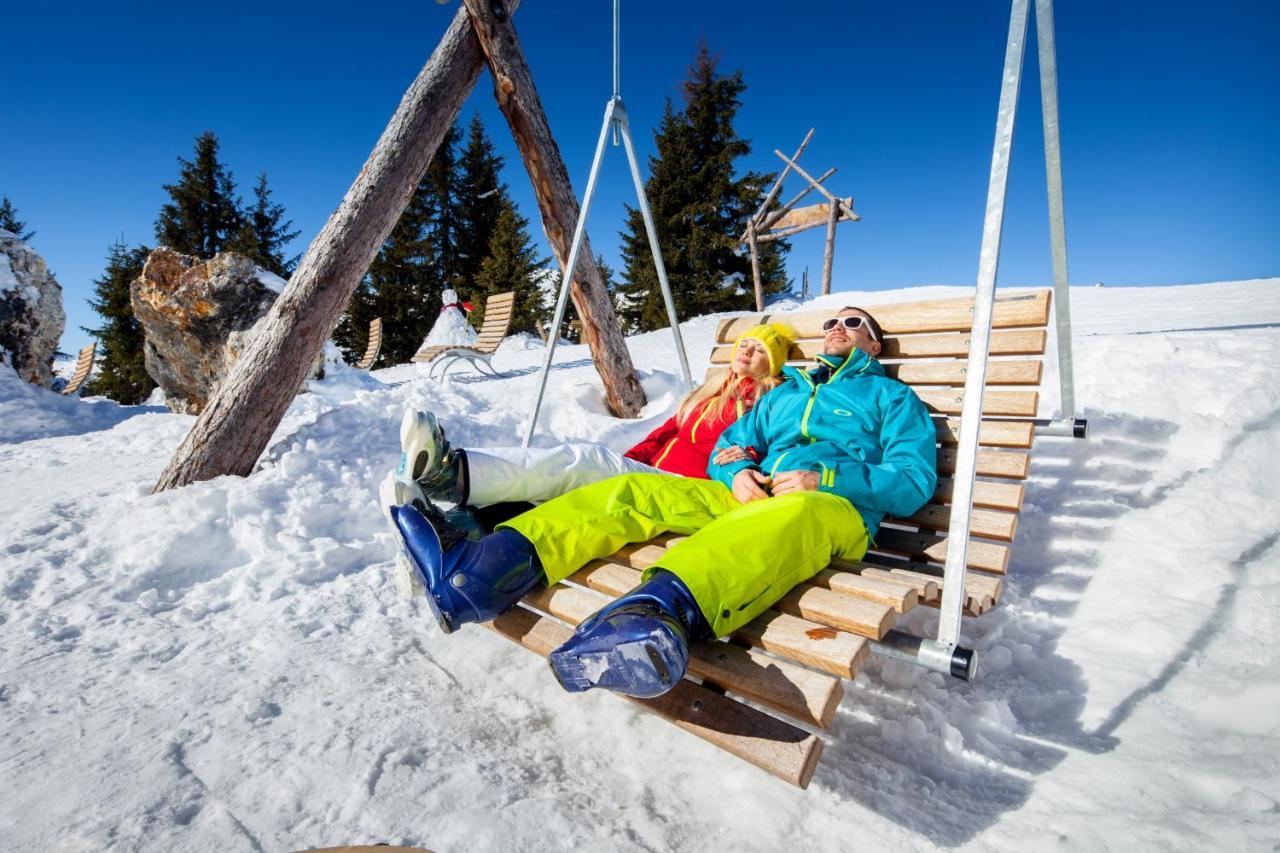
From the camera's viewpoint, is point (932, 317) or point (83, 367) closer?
point (932, 317)

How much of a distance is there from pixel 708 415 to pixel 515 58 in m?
3.20

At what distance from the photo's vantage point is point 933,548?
7.18 ft

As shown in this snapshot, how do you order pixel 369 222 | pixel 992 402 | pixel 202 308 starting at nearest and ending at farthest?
1. pixel 992 402
2. pixel 369 222
3. pixel 202 308

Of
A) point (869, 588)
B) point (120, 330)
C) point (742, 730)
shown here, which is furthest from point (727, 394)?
point (120, 330)

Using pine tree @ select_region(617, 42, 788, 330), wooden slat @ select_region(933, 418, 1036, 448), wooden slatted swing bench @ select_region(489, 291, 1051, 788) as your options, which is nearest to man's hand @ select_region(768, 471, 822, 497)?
wooden slatted swing bench @ select_region(489, 291, 1051, 788)

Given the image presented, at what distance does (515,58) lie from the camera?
434 cm

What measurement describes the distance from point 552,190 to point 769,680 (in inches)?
164

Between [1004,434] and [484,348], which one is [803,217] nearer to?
[484,348]

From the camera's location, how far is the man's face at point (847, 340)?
9.05 ft

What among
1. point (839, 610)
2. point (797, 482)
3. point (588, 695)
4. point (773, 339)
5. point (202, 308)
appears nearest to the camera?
point (839, 610)

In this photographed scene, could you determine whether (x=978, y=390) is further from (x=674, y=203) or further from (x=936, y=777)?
(x=674, y=203)

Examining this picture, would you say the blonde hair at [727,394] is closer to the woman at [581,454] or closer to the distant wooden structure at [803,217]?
the woman at [581,454]

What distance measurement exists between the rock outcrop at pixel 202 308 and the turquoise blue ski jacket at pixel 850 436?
22.3 ft

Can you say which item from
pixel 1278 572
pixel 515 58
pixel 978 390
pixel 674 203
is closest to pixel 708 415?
pixel 978 390
